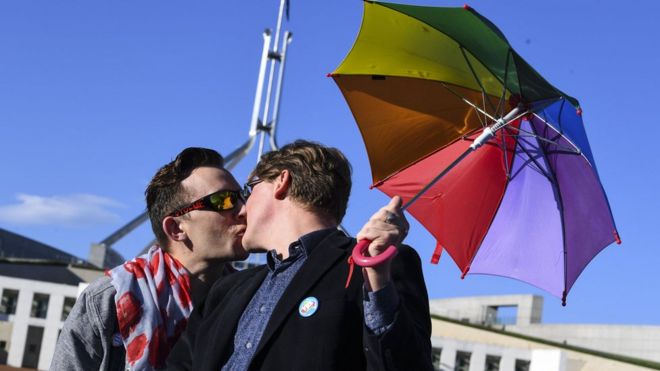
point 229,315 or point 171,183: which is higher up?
point 171,183

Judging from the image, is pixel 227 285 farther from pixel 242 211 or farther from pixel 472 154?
pixel 472 154

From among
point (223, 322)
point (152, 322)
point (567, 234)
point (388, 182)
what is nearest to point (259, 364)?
point (223, 322)

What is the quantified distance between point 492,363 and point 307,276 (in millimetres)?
35829

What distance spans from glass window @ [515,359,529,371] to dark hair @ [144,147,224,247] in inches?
1335

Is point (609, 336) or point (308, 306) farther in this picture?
point (609, 336)

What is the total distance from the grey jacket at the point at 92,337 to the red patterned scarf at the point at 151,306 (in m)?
0.07

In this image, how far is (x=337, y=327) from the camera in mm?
2928

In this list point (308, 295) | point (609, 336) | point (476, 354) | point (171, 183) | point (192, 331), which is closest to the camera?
point (308, 295)

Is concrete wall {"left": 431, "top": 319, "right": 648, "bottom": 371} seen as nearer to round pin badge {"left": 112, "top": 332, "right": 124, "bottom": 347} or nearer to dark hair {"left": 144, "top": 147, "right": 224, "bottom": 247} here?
dark hair {"left": 144, "top": 147, "right": 224, "bottom": 247}

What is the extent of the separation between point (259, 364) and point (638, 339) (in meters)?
48.7

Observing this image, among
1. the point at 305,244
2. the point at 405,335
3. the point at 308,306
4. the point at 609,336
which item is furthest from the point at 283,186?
the point at 609,336

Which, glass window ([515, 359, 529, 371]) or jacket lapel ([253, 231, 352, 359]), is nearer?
jacket lapel ([253, 231, 352, 359])

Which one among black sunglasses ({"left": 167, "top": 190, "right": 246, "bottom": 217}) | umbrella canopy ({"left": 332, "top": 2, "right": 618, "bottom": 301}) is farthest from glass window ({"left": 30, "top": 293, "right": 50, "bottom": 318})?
umbrella canopy ({"left": 332, "top": 2, "right": 618, "bottom": 301})

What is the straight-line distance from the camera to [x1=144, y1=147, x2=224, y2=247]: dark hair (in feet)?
14.1
